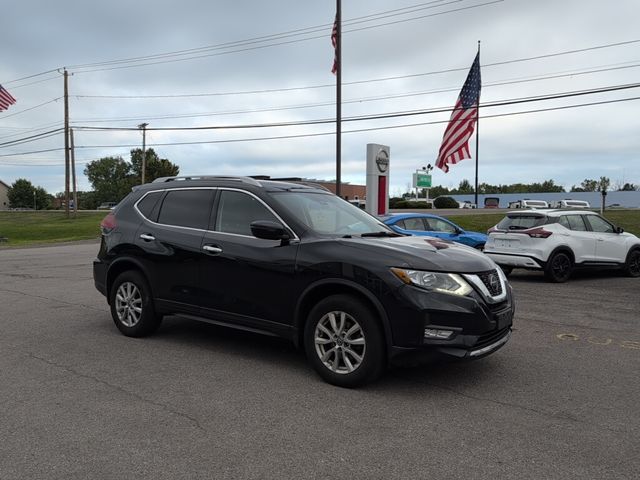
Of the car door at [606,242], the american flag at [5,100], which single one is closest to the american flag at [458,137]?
the car door at [606,242]

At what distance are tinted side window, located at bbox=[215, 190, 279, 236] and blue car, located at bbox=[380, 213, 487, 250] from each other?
24.7 feet

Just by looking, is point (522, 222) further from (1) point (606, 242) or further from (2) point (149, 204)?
(2) point (149, 204)

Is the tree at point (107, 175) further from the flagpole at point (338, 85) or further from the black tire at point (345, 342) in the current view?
the black tire at point (345, 342)

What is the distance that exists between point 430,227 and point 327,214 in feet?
27.5

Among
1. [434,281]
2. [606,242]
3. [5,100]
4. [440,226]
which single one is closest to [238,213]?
[434,281]

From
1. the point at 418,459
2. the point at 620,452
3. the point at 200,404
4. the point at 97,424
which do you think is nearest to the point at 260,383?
the point at 200,404

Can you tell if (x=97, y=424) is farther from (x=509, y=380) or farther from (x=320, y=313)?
(x=509, y=380)

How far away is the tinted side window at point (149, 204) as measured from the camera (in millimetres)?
6480

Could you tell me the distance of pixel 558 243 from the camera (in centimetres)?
1120

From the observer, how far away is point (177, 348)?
236 inches

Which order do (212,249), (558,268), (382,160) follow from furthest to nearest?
(382,160) < (558,268) < (212,249)

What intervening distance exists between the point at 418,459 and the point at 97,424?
228 cm

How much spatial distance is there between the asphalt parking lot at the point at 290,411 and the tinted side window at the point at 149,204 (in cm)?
148

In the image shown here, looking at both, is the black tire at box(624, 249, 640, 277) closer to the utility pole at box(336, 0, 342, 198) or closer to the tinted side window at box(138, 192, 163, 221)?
the tinted side window at box(138, 192, 163, 221)
